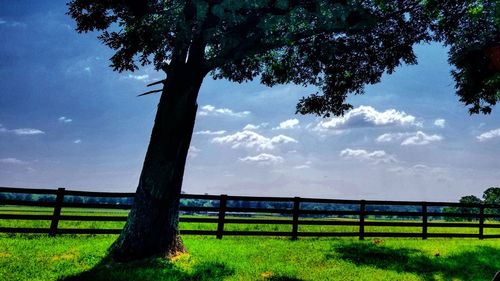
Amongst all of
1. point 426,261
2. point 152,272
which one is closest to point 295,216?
point 426,261

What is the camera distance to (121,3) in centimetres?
1164

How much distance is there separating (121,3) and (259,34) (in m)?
4.04

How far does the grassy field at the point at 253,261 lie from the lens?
30.4 feet

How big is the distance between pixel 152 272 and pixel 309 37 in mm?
8904

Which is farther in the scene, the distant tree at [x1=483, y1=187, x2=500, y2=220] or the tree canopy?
the distant tree at [x1=483, y1=187, x2=500, y2=220]

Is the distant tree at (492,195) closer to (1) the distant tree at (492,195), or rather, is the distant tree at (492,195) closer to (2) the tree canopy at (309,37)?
(1) the distant tree at (492,195)

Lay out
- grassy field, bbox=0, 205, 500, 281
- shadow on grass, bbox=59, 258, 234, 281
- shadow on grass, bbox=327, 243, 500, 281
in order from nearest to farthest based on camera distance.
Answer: shadow on grass, bbox=59, 258, 234, 281
grassy field, bbox=0, 205, 500, 281
shadow on grass, bbox=327, 243, 500, 281

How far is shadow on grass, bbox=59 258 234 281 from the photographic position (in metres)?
8.76

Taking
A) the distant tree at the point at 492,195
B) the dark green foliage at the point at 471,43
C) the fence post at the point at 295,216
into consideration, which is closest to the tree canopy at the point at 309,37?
the dark green foliage at the point at 471,43

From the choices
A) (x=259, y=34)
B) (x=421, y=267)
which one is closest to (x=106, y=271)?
(x=259, y=34)

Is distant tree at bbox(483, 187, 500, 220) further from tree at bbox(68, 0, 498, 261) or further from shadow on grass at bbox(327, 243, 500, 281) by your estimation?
tree at bbox(68, 0, 498, 261)

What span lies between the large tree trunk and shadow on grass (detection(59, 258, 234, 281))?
21.7 inches

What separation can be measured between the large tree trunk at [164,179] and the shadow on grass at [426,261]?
5039 millimetres

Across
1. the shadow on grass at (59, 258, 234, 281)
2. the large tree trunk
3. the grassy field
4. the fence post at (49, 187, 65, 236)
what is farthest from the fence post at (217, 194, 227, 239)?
the fence post at (49, 187, 65, 236)
